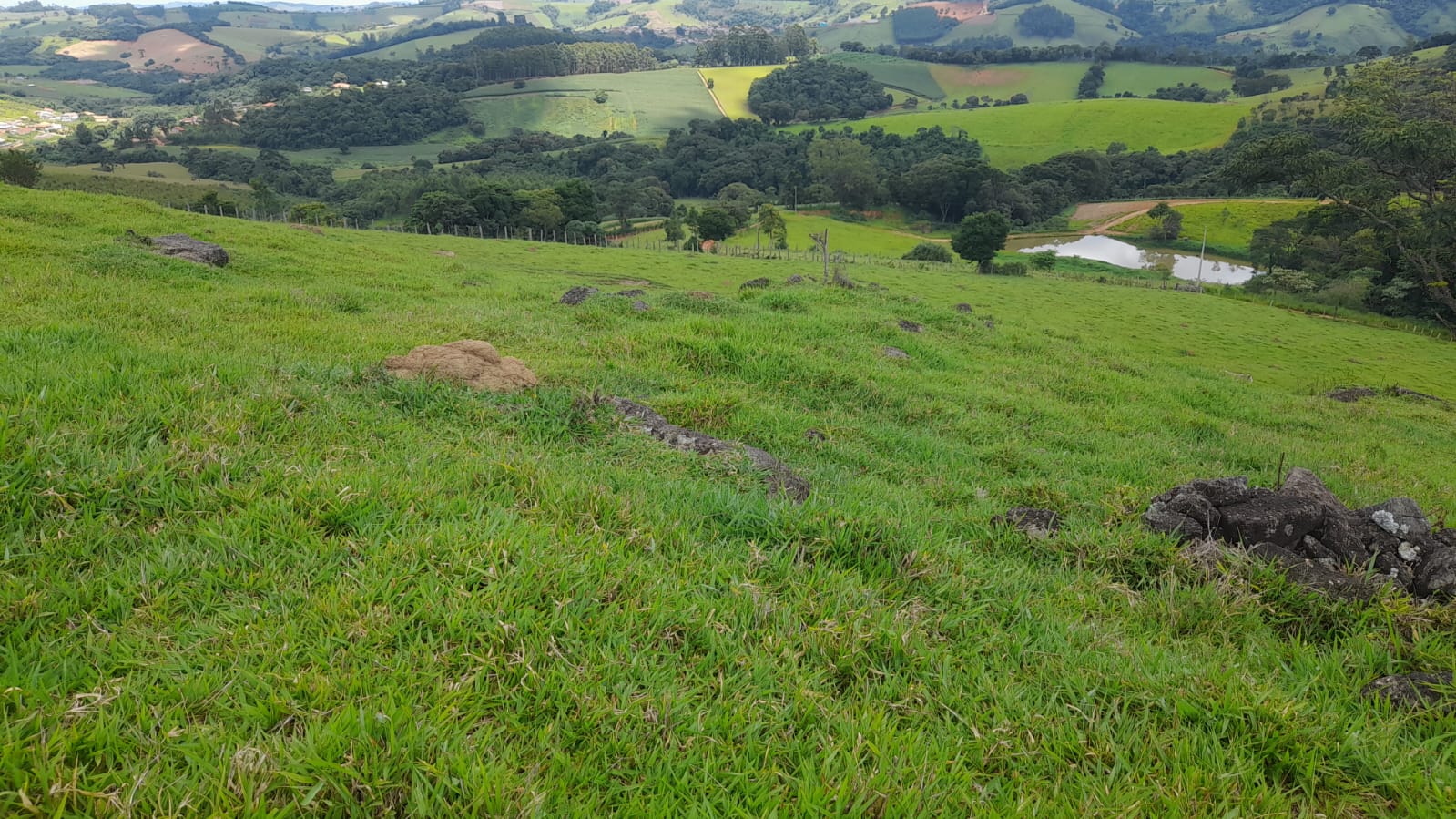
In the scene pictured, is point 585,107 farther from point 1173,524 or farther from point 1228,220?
point 1173,524

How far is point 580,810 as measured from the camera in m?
2.12

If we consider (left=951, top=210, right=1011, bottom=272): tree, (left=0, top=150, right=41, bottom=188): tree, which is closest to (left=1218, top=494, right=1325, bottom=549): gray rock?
(left=951, top=210, right=1011, bottom=272): tree

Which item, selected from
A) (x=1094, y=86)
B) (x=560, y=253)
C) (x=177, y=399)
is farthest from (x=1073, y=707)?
(x=1094, y=86)

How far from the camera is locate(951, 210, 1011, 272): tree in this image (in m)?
58.1

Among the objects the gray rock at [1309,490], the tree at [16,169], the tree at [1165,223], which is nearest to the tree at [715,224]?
the tree at [1165,223]

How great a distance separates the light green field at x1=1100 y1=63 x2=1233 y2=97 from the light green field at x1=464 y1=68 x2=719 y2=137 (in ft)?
356

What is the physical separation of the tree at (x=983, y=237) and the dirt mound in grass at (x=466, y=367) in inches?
2299

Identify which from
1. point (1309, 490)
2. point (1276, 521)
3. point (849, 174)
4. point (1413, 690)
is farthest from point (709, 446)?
point (849, 174)

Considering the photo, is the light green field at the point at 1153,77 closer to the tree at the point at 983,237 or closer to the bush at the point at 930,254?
the bush at the point at 930,254

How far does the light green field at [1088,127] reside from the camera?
124 m

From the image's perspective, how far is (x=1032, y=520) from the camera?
5645 mm

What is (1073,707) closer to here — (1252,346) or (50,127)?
(1252,346)

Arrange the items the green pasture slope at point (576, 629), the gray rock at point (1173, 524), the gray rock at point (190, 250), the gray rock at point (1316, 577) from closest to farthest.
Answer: the green pasture slope at point (576, 629) < the gray rock at point (1316, 577) < the gray rock at point (1173, 524) < the gray rock at point (190, 250)

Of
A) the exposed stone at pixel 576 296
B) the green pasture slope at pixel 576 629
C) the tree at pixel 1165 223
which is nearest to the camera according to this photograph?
the green pasture slope at pixel 576 629
